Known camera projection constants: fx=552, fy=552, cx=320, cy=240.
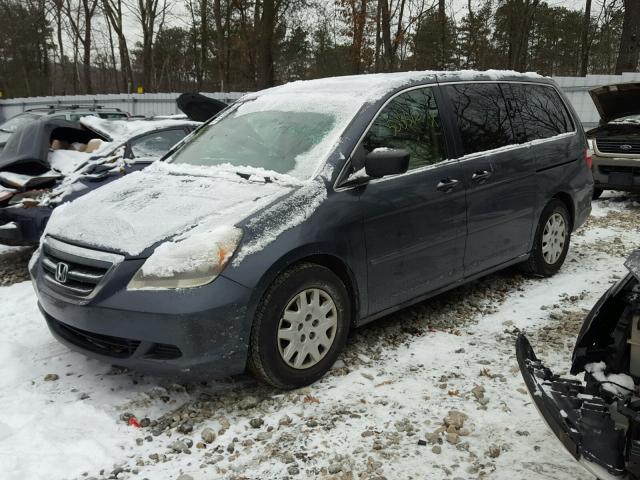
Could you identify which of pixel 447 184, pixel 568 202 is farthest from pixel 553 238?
pixel 447 184

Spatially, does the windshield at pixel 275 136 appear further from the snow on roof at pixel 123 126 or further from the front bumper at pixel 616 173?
the front bumper at pixel 616 173

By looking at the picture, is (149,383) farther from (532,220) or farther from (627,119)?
(627,119)

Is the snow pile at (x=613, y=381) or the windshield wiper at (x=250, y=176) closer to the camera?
the snow pile at (x=613, y=381)

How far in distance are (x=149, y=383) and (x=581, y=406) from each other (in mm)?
2436

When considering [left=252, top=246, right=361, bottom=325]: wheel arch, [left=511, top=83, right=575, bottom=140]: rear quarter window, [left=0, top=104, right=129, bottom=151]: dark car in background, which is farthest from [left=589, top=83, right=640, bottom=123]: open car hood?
[left=0, top=104, right=129, bottom=151]: dark car in background

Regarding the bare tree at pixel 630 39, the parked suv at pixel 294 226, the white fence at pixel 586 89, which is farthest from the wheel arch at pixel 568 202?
the bare tree at pixel 630 39

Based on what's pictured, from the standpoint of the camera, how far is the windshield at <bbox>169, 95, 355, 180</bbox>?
3.53 metres

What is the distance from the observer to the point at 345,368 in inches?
140

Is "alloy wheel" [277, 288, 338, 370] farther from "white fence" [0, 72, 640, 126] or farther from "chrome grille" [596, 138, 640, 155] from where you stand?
"white fence" [0, 72, 640, 126]

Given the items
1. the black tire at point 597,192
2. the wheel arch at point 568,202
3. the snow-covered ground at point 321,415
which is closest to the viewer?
the snow-covered ground at point 321,415

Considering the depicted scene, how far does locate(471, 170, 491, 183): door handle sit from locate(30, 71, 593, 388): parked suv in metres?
0.01

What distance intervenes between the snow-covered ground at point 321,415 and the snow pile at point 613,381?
557 millimetres

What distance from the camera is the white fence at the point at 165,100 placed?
1288cm

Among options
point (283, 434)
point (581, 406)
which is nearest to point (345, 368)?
point (283, 434)
